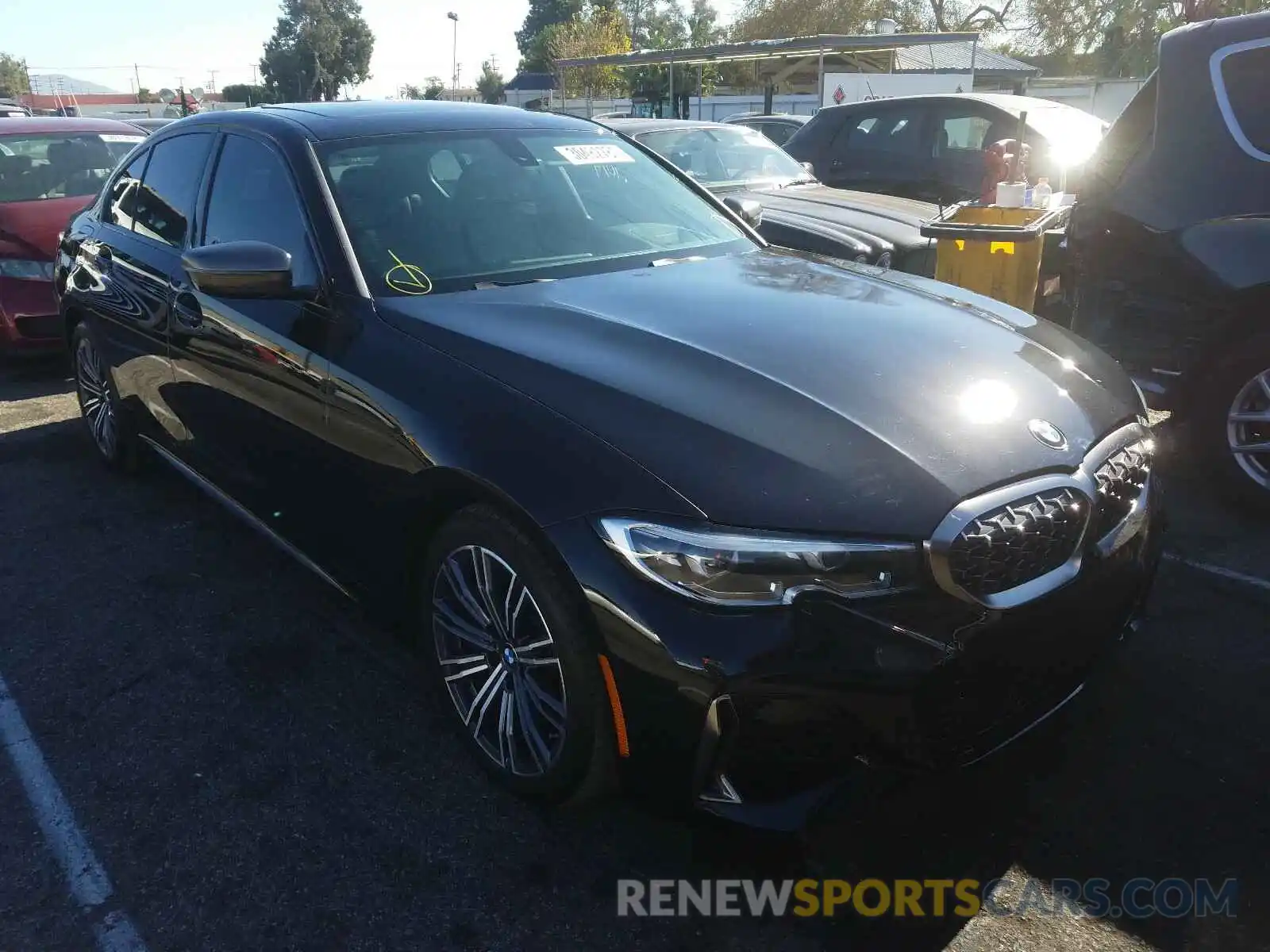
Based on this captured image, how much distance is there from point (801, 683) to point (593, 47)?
171 feet

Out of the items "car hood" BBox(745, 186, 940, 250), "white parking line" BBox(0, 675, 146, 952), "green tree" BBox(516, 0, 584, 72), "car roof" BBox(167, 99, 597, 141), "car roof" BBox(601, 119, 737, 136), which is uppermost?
"green tree" BBox(516, 0, 584, 72)

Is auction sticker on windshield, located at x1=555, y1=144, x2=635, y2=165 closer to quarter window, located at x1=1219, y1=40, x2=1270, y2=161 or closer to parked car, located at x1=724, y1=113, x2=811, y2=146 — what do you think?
quarter window, located at x1=1219, y1=40, x2=1270, y2=161

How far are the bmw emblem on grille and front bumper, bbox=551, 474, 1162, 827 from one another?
337 mm

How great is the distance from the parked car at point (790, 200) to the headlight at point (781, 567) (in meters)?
2.73

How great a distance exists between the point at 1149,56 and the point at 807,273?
49574mm

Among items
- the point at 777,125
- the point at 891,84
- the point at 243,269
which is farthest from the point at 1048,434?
the point at 891,84

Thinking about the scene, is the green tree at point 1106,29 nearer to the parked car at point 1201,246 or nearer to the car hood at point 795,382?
the parked car at point 1201,246

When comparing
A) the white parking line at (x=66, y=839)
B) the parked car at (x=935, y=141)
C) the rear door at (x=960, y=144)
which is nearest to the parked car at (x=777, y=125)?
the parked car at (x=935, y=141)

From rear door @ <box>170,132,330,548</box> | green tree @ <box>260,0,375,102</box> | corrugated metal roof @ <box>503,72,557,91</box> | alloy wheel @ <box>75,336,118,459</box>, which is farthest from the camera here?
green tree @ <box>260,0,375,102</box>

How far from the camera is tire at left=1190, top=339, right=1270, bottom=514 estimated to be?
4012 mm

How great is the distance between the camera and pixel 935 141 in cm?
887

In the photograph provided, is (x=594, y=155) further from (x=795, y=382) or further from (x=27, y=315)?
(x=27, y=315)

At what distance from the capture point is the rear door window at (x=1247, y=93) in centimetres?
393

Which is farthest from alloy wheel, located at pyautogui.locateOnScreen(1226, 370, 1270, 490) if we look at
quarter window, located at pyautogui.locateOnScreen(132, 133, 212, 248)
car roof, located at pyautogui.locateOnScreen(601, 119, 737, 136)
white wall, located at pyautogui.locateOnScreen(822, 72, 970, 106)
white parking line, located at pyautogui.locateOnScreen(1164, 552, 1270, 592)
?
white wall, located at pyautogui.locateOnScreen(822, 72, 970, 106)
